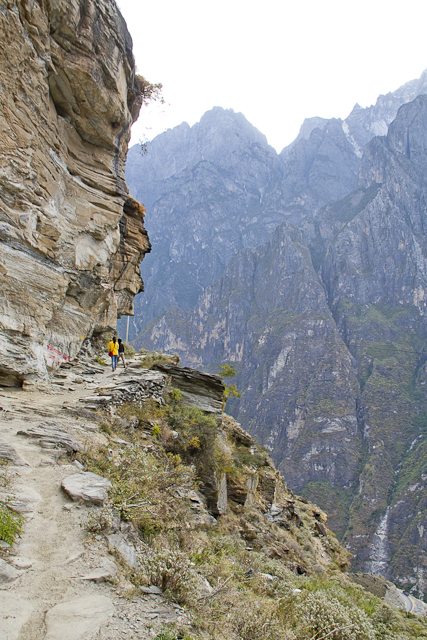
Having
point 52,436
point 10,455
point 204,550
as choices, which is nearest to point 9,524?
point 10,455

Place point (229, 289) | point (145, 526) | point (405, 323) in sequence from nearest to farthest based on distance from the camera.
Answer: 1. point (145, 526)
2. point (405, 323)
3. point (229, 289)

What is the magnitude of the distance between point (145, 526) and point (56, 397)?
5.05 m

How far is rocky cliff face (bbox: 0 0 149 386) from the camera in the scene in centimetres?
922

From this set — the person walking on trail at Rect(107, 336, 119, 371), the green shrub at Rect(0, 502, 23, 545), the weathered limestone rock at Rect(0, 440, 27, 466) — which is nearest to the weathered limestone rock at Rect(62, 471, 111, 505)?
the weathered limestone rock at Rect(0, 440, 27, 466)

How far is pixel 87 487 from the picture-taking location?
4.74m

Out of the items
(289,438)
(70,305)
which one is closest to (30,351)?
(70,305)

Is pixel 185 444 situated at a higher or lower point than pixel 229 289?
lower

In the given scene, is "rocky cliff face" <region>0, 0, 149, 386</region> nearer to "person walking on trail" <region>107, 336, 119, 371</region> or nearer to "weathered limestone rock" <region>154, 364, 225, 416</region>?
"person walking on trail" <region>107, 336, 119, 371</region>

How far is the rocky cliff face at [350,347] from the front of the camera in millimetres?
96688

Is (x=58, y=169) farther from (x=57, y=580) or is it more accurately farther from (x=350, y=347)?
(x=350, y=347)

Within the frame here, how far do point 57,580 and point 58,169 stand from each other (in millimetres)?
11608

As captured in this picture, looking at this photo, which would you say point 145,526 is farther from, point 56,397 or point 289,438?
point 289,438

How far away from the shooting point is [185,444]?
32.2 feet

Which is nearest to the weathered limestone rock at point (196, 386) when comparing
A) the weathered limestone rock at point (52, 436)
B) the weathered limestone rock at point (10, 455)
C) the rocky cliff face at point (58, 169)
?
the rocky cliff face at point (58, 169)
